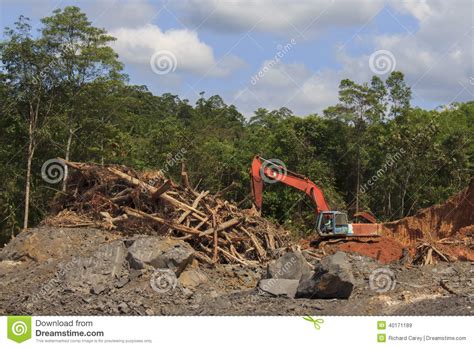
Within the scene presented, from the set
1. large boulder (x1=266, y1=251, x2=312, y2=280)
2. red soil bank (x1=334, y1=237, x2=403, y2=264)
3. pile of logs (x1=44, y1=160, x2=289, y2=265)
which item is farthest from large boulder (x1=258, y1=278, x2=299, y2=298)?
red soil bank (x1=334, y1=237, x2=403, y2=264)

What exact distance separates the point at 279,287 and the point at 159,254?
273 cm

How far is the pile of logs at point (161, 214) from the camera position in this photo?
15.2 metres

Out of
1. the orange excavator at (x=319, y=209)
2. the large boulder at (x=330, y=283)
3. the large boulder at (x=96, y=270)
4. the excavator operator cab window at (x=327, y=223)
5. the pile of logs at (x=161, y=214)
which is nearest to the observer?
the large boulder at (x=330, y=283)

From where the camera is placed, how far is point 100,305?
11.2 m

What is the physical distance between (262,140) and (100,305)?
24.9 metres

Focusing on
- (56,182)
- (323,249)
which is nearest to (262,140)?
(56,182)

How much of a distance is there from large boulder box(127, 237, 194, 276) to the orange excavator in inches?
192

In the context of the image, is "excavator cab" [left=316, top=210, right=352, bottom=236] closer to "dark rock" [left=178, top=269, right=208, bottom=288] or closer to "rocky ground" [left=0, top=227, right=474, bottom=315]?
"rocky ground" [left=0, top=227, right=474, bottom=315]
